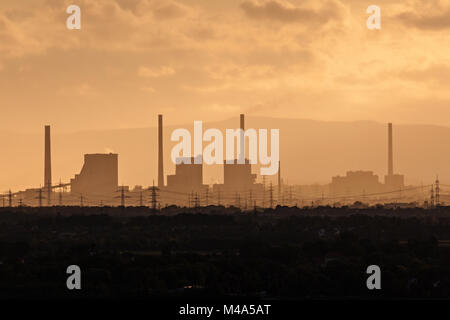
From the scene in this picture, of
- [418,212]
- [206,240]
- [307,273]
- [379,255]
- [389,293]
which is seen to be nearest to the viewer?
[389,293]

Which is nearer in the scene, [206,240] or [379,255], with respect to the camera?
[379,255]

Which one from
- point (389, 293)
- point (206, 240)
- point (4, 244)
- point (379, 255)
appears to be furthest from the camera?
point (206, 240)

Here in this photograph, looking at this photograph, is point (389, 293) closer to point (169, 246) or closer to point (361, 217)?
point (169, 246)

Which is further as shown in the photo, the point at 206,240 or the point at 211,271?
the point at 206,240

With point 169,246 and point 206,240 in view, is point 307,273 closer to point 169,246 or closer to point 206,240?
point 169,246

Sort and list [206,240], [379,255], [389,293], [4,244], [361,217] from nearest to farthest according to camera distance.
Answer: [389,293] → [379,255] → [4,244] → [206,240] → [361,217]
